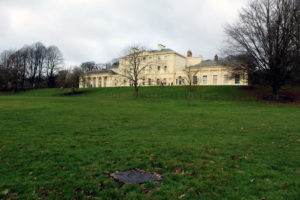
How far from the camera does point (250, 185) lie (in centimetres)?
471

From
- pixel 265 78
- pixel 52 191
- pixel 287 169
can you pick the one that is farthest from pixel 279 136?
pixel 265 78

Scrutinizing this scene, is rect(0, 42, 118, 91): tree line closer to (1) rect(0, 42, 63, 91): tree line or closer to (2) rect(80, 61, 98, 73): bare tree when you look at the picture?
(1) rect(0, 42, 63, 91): tree line

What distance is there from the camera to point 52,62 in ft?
327

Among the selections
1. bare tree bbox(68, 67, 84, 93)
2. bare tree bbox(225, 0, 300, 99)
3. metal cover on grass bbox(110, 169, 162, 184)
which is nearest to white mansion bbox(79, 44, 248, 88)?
bare tree bbox(68, 67, 84, 93)

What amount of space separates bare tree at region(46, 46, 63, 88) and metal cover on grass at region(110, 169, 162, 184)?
106 metres

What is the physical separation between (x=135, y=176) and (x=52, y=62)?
351ft

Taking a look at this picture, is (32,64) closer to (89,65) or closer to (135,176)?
(89,65)

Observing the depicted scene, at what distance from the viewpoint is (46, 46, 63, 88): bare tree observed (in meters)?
98.2

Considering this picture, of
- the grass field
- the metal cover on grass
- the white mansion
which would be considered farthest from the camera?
the white mansion

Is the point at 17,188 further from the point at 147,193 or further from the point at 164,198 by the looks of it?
the point at 164,198

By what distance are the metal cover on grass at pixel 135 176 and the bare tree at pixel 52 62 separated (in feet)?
348

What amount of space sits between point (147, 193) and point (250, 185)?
2328mm

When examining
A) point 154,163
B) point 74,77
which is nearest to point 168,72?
point 74,77

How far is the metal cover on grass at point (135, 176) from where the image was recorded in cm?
496
